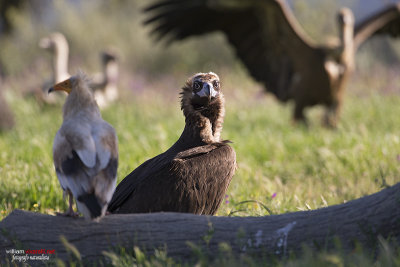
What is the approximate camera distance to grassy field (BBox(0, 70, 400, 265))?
5145 millimetres

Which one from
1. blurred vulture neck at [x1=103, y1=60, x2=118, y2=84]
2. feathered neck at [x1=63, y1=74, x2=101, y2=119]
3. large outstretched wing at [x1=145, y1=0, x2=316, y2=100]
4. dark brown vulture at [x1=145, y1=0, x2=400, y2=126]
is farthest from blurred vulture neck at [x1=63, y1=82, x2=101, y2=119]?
blurred vulture neck at [x1=103, y1=60, x2=118, y2=84]

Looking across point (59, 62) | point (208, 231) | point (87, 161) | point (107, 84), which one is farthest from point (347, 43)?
point (87, 161)

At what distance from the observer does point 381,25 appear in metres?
10.4

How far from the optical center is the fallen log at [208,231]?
314cm

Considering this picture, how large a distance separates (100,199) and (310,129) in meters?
7.16

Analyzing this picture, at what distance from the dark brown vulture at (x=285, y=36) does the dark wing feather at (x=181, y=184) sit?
5.73 meters

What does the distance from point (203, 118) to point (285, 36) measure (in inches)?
240

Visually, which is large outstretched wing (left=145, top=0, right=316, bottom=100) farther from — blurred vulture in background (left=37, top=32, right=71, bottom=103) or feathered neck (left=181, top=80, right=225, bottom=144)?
feathered neck (left=181, top=80, right=225, bottom=144)

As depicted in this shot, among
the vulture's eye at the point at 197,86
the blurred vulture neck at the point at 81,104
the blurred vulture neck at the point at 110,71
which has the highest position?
the blurred vulture neck at the point at 110,71

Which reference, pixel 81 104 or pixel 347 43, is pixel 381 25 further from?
pixel 81 104

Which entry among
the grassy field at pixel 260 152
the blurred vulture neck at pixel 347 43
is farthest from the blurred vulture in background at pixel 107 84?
the blurred vulture neck at pixel 347 43

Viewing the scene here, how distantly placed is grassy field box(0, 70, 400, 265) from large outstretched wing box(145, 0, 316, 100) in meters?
0.89

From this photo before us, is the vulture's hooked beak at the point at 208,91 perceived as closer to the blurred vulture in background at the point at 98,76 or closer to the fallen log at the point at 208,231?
the fallen log at the point at 208,231

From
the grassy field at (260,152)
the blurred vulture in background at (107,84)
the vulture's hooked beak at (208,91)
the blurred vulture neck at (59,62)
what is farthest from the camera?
the blurred vulture in background at (107,84)
